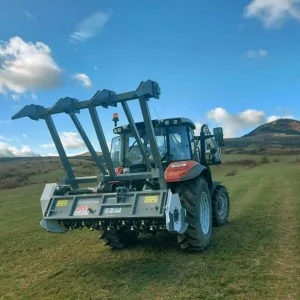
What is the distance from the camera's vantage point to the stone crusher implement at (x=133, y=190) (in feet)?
22.5

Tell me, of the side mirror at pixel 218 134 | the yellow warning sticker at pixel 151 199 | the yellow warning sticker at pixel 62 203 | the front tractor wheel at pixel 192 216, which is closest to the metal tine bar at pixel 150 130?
the yellow warning sticker at pixel 151 199

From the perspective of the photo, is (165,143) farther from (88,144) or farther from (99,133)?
(99,133)

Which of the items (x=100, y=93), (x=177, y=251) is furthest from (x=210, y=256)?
(x=100, y=93)

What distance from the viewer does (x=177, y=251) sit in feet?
26.1

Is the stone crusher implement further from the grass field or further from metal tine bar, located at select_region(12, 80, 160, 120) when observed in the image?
the grass field

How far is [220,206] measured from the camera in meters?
11.0

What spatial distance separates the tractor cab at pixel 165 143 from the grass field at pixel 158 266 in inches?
73.8

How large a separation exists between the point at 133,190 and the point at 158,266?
142 centimetres

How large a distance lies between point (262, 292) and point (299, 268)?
1.34 meters

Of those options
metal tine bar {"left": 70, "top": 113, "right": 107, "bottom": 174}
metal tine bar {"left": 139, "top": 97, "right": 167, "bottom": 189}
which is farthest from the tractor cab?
metal tine bar {"left": 139, "top": 97, "right": 167, "bottom": 189}

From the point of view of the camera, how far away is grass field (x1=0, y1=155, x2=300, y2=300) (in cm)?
573

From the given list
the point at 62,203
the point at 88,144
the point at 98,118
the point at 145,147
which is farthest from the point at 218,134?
the point at 62,203

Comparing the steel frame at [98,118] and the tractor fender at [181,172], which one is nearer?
the steel frame at [98,118]

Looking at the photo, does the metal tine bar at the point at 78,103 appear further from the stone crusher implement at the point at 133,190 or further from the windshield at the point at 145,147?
the windshield at the point at 145,147
